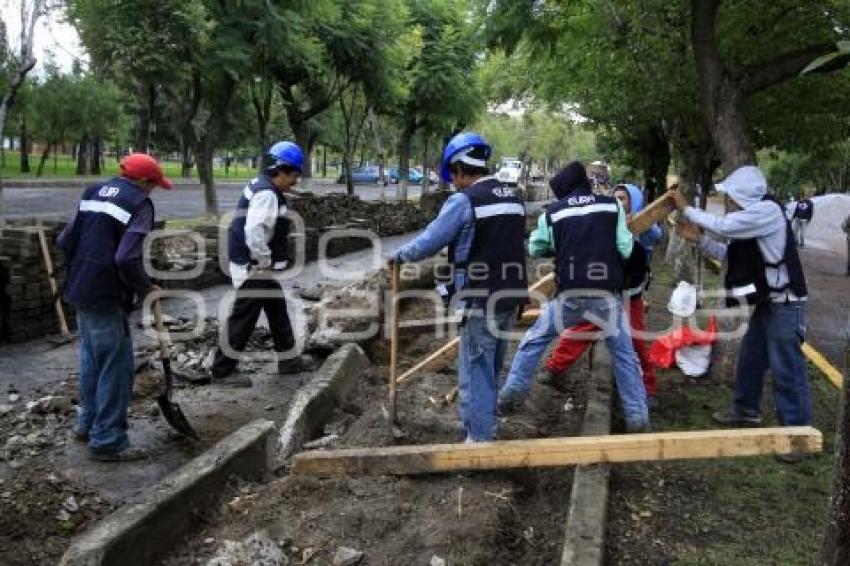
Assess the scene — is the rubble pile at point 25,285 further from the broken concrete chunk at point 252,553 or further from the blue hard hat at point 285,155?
the broken concrete chunk at point 252,553

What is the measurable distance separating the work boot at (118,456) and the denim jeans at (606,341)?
2600mm

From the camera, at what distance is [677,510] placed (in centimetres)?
433

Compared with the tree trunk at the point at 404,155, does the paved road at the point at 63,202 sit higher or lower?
lower

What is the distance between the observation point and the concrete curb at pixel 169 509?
3.42 meters

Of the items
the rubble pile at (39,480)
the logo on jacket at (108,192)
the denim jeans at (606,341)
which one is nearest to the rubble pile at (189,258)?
the rubble pile at (39,480)

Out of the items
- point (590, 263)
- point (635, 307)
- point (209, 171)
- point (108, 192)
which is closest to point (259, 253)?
point (108, 192)

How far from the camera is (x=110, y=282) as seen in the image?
4832 mm

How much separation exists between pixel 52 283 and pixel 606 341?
5962 millimetres

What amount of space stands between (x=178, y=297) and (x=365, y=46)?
418 inches

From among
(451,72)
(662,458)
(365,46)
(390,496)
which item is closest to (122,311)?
(390,496)

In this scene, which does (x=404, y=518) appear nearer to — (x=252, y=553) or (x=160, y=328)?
(x=252, y=553)

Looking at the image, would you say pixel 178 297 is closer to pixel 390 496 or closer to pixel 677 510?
pixel 390 496

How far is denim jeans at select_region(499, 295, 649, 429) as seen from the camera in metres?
5.21

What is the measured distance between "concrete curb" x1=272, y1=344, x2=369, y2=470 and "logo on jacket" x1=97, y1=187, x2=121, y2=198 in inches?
75.2
